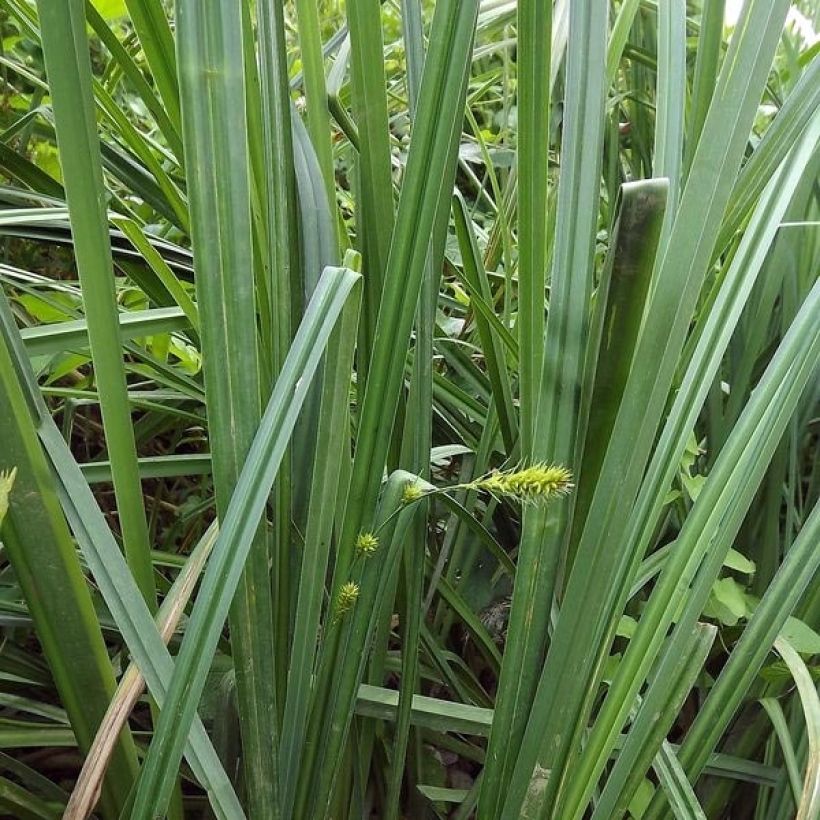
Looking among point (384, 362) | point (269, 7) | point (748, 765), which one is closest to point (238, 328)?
point (384, 362)

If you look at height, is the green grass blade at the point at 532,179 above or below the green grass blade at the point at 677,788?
above

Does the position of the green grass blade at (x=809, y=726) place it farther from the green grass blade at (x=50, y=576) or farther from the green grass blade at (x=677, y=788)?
the green grass blade at (x=50, y=576)

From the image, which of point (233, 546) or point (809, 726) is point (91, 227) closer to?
point (233, 546)

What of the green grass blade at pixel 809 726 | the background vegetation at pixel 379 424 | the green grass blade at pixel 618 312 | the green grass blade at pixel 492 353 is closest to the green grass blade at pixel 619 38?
the background vegetation at pixel 379 424

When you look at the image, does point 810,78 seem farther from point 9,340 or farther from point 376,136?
point 9,340

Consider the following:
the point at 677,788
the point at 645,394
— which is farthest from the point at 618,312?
the point at 677,788
